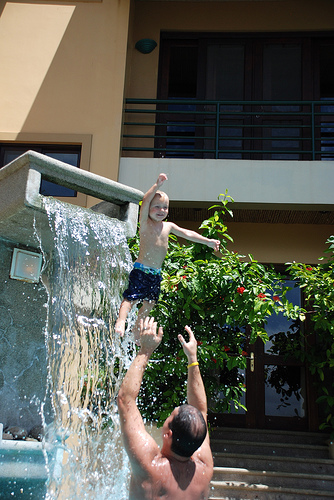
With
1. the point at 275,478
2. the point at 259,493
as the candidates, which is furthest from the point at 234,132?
the point at 259,493

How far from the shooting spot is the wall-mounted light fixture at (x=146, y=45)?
9.74 meters

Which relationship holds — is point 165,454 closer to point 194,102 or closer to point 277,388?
point 277,388

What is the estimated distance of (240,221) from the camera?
9047mm

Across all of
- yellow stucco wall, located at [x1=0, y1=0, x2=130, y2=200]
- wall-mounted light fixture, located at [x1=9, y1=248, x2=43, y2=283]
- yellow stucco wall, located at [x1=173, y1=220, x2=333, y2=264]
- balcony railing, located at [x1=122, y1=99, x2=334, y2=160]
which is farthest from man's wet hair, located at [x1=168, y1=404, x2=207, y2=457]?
balcony railing, located at [x1=122, y1=99, x2=334, y2=160]

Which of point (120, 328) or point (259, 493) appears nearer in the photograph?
point (120, 328)

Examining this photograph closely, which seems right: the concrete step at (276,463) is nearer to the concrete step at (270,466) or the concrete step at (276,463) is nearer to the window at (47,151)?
the concrete step at (270,466)

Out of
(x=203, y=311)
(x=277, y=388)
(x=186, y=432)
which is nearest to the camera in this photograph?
(x=186, y=432)

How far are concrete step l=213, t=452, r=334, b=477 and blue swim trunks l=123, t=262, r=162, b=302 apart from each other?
10.5 feet

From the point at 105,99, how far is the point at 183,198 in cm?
204

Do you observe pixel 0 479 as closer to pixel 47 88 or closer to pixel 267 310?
pixel 267 310

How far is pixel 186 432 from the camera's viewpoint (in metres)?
2.39

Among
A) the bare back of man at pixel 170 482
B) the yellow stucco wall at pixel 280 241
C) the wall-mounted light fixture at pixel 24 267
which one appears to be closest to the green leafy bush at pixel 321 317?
the yellow stucco wall at pixel 280 241

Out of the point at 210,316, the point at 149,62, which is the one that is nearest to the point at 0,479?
the point at 210,316

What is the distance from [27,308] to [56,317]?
28 centimetres
